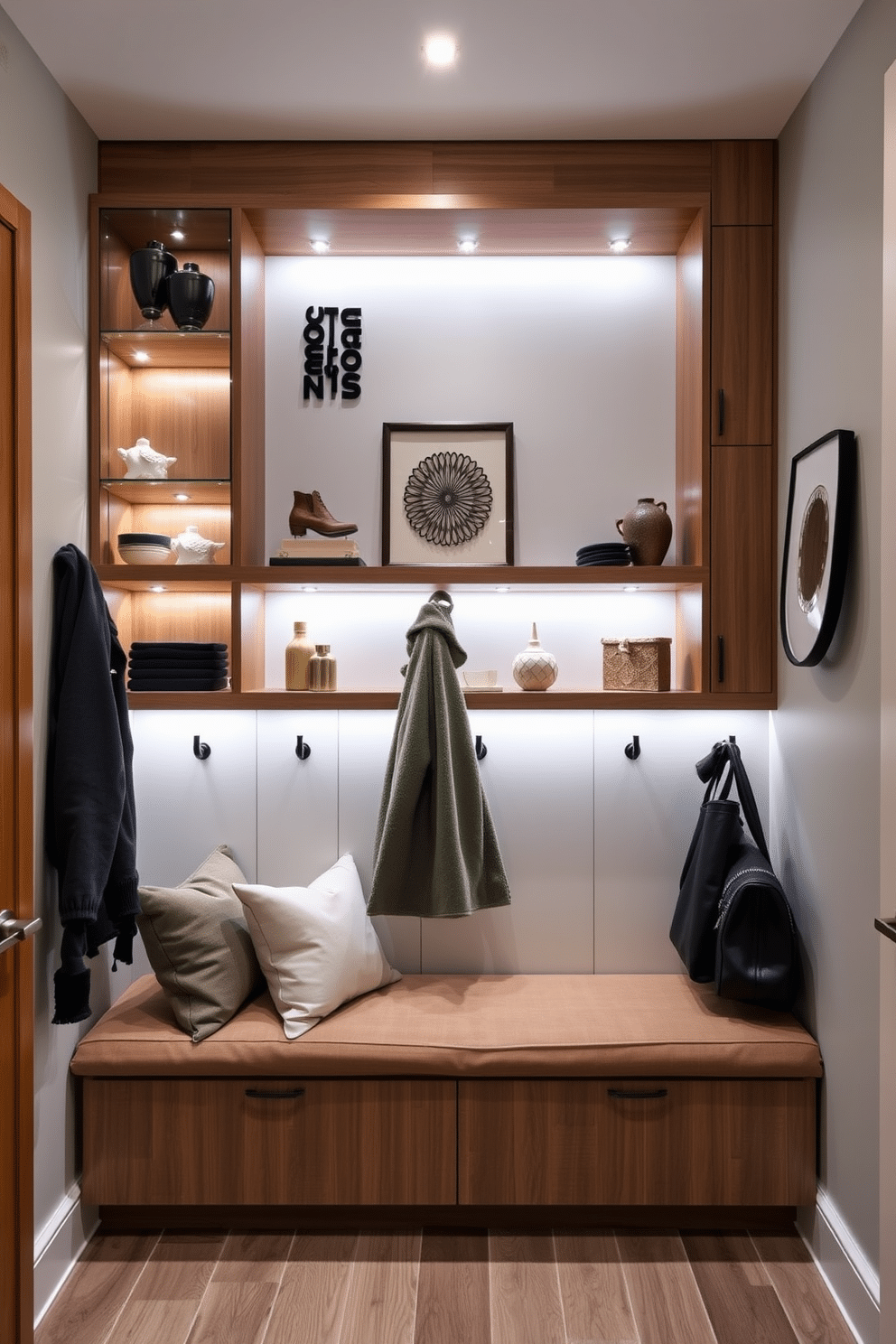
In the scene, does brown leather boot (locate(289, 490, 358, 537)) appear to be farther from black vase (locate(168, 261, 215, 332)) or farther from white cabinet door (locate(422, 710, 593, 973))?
white cabinet door (locate(422, 710, 593, 973))

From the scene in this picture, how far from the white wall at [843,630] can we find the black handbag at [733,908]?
91mm

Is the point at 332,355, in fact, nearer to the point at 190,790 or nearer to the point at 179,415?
the point at 179,415

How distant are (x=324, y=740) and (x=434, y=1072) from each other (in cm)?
99

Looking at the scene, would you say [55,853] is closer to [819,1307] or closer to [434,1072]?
[434,1072]

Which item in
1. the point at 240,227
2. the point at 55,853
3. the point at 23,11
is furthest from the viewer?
the point at 240,227

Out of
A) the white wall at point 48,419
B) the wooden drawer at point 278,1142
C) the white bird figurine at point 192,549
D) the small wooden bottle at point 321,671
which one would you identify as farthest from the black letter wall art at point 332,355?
the wooden drawer at point 278,1142

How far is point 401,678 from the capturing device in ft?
9.41

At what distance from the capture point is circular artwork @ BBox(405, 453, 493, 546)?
2809mm

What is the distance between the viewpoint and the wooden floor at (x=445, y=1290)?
2.03 m

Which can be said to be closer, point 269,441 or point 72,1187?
point 72,1187

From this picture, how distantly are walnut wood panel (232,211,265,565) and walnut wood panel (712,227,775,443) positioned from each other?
1.31 metres

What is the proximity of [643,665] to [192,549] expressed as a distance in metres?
1.32

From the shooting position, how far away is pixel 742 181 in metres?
2.60

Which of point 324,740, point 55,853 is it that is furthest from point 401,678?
point 55,853
